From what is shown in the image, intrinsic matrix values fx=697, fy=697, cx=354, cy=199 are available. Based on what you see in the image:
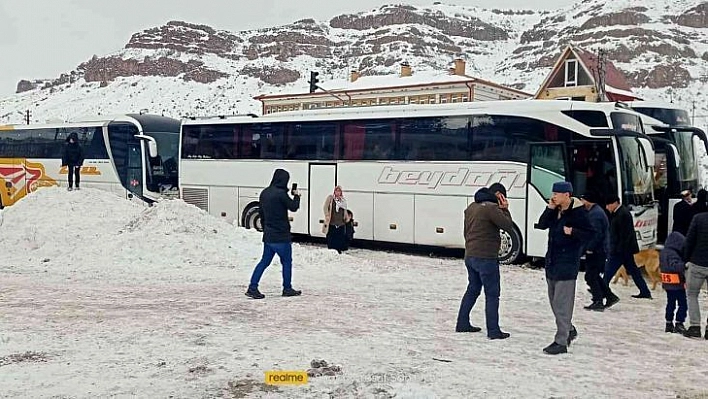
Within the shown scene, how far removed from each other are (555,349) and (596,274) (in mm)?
3038

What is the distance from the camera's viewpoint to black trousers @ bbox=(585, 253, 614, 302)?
966 cm

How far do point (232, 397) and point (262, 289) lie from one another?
17.7ft

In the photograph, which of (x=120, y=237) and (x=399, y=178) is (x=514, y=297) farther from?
(x=120, y=237)

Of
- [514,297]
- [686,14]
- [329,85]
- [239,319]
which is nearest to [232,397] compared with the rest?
[239,319]

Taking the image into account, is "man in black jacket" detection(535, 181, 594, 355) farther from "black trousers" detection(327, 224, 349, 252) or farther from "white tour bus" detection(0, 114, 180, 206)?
"white tour bus" detection(0, 114, 180, 206)

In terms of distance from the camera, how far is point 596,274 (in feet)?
31.9

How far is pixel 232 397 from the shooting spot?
5441mm

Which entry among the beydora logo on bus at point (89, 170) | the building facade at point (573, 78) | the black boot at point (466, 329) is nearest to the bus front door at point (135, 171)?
the beydora logo on bus at point (89, 170)

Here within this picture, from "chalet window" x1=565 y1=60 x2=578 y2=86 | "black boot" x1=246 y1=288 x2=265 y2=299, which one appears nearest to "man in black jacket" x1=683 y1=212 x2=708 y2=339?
"black boot" x1=246 y1=288 x2=265 y2=299

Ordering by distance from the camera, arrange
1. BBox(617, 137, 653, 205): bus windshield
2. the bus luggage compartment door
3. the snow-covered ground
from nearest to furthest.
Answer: the snow-covered ground < BBox(617, 137, 653, 205): bus windshield < the bus luggage compartment door

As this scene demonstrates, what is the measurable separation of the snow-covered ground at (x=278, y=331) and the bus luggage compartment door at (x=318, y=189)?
10.6 ft

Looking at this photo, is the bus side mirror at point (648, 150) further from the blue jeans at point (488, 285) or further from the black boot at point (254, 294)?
the black boot at point (254, 294)

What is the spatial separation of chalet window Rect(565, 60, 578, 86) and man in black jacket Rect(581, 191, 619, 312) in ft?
140

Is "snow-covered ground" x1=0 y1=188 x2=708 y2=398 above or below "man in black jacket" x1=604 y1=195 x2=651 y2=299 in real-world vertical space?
below
